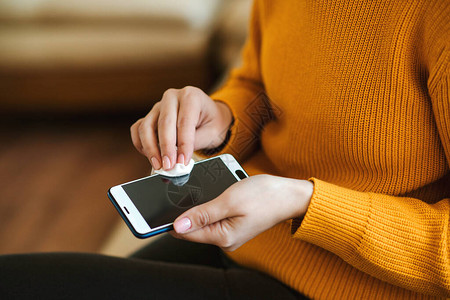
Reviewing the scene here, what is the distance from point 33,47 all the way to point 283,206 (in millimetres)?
1283

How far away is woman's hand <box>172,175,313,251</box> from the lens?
442 millimetres

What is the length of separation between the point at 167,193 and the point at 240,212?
118 mm

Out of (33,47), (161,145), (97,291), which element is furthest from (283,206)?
(33,47)

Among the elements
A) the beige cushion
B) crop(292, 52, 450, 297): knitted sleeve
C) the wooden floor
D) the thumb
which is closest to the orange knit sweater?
crop(292, 52, 450, 297): knitted sleeve

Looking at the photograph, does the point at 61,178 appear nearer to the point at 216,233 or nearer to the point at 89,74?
the point at 89,74

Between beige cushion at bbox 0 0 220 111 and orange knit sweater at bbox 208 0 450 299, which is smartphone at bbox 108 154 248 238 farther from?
beige cushion at bbox 0 0 220 111

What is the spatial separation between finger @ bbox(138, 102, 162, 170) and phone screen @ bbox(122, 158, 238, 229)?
3 centimetres

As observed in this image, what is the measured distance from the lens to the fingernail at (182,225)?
0.44 m

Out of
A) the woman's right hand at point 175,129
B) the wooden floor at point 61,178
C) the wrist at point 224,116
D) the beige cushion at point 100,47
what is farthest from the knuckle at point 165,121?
the beige cushion at point 100,47

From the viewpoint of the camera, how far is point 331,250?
1.67 ft

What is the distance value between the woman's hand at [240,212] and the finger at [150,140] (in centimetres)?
10

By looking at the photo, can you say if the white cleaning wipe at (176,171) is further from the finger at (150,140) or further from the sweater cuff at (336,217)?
the sweater cuff at (336,217)

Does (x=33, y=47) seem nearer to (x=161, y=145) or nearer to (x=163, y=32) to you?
(x=163, y=32)

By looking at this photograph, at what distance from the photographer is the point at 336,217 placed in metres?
0.48
